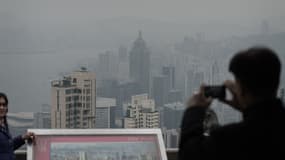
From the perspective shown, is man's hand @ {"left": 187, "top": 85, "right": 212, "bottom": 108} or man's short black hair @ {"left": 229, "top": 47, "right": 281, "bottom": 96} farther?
man's hand @ {"left": 187, "top": 85, "right": 212, "bottom": 108}

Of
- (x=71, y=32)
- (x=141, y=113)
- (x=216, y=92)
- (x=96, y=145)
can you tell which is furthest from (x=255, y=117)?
(x=71, y=32)

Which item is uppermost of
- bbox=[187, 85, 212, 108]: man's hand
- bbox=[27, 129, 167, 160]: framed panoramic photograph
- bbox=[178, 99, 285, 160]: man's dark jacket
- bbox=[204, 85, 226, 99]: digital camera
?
bbox=[204, 85, 226, 99]: digital camera

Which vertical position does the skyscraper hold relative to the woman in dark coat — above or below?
above

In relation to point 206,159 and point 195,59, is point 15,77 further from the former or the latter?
point 206,159

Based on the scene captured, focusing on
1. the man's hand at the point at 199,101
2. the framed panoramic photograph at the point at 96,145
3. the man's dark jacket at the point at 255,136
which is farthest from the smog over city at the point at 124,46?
the man's dark jacket at the point at 255,136

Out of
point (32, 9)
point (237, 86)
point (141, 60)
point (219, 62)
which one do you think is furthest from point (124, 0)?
point (237, 86)

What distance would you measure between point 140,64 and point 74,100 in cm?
58

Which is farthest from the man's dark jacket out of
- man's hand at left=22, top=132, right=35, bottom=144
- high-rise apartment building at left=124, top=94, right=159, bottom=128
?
high-rise apartment building at left=124, top=94, right=159, bottom=128

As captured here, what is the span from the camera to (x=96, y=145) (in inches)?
97.2

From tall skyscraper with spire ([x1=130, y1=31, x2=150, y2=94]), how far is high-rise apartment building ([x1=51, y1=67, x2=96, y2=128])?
325 mm

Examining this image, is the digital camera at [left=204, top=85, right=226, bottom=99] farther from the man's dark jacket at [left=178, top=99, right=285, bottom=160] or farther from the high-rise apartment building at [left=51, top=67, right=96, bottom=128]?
the high-rise apartment building at [left=51, top=67, right=96, bottom=128]

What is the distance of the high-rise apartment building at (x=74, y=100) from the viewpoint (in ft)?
10.7

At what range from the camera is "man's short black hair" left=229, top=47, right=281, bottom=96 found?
1.13 meters

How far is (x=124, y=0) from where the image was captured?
3332 millimetres
